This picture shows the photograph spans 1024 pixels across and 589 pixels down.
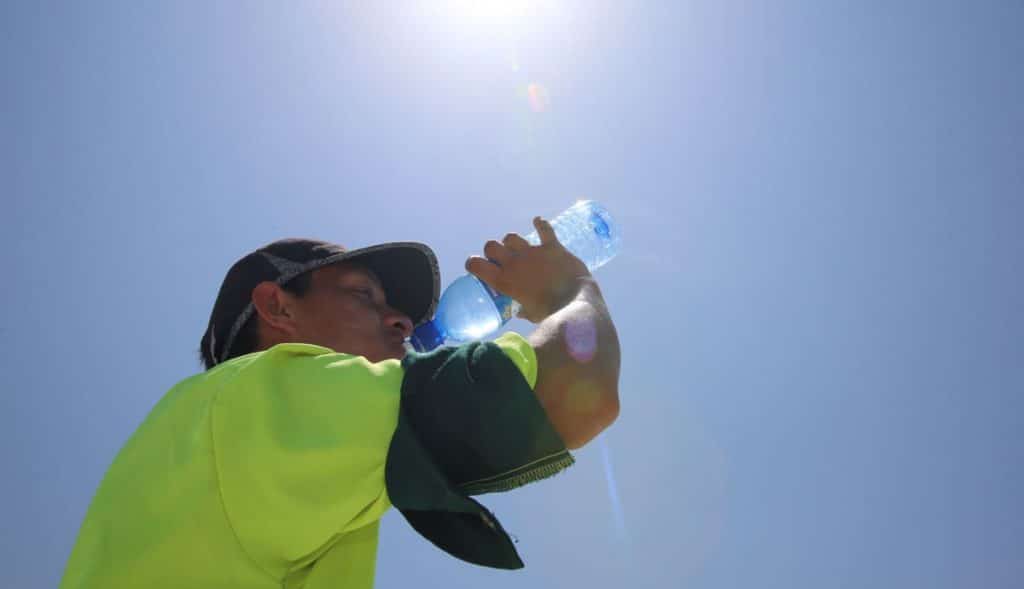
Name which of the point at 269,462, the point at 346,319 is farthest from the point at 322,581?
the point at 346,319

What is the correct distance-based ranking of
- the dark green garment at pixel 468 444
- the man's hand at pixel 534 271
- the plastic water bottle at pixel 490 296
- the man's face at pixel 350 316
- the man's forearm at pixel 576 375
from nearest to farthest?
the dark green garment at pixel 468 444 → the man's forearm at pixel 576 375 → the man's hand at pixel 534 271 → the man's face at pixel 350 316 → the plastic water bottle at pixel 490 296

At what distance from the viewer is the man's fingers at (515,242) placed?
6.96ft

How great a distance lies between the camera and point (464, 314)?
161 inches

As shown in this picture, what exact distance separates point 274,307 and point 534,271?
3.19ft

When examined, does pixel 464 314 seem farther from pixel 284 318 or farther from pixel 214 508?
pixel 214 508

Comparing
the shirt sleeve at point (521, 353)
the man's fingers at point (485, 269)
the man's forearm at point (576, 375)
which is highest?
the man's fingers at point (485, 269)

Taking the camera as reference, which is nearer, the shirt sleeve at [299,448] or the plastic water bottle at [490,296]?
the shirt sleeve at [299,448]

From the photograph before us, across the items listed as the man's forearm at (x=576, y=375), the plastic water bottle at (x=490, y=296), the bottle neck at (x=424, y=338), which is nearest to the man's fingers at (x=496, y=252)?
the plastic water bottle at (x=490, y=296)

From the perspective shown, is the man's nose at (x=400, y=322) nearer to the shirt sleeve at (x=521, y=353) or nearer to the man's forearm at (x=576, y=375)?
the man's forearm at (x=576, y=375)

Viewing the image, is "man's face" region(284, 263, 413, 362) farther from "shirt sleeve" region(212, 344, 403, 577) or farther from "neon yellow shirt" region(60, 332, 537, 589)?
"shirt sleeve" region(212, 344, 403, 577)

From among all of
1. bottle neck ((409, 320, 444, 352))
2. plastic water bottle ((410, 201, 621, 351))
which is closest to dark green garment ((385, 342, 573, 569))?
plastic water bottle ((410, 201, 621, 351))

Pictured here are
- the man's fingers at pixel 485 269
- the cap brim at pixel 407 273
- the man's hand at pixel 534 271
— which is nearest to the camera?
the man's hand at pixel 534 271

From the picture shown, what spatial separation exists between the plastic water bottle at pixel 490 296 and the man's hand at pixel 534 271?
1.39 feet

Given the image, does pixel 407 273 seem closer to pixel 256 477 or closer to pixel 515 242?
pixel 515 242
